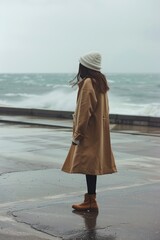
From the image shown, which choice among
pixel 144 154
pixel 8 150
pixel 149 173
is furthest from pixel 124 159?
pixel 8 150

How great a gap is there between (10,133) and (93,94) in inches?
382

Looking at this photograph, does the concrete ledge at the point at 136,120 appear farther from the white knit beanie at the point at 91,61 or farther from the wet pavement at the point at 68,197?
the white knit beanie at the point at 91,61

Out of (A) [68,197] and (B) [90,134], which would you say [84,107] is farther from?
(A) [68,197]

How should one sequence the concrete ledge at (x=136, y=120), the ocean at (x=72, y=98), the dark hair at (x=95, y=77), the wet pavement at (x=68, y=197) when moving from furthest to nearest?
the ocean at (x=72, y=98), the concrete ledge at (x=136, y=120), the dark hair at (x=95, y=77), the wet pavement at (x=68, y=197)

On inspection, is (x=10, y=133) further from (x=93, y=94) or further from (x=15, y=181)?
(x=93, y=94)

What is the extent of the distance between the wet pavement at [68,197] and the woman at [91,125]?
545mm

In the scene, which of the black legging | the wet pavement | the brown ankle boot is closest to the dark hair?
the black legging

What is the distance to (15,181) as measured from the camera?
307 inches

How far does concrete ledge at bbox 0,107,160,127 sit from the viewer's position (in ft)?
63.2

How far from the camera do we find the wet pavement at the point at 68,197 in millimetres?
5258

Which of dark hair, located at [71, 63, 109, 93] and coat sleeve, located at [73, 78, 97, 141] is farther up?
dark hair, located at [71, 63, 109, 93]

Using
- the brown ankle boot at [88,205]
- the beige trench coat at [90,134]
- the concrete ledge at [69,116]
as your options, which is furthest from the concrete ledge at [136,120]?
the beige trench coat at [90,134]

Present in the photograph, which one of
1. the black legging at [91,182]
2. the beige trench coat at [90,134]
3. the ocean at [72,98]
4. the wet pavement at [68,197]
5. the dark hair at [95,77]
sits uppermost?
the dark hair at [95,77]

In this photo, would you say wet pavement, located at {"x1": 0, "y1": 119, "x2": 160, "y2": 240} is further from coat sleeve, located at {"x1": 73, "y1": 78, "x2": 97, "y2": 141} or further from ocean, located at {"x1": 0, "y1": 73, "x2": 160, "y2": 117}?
ocean, located at {"x1": 0, "y1": 73, "x2": 160, "y2": 117}
